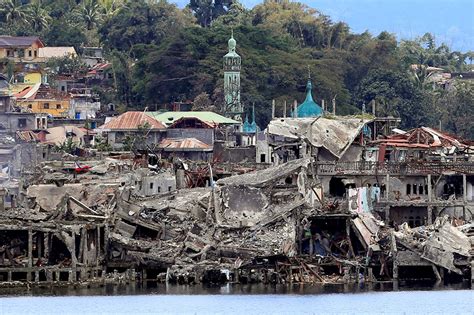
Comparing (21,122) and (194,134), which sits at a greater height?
(21,122)

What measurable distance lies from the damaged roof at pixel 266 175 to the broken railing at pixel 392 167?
4.71 metres

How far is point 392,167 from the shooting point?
113m

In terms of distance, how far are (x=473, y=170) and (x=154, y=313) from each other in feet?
114

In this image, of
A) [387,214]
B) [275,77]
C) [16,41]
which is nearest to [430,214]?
[387,214]

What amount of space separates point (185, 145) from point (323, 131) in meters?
26.0

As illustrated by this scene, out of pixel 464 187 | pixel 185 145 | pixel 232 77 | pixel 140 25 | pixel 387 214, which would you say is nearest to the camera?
pixel 387 214

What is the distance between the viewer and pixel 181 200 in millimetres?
105438

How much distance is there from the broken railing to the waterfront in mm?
19179

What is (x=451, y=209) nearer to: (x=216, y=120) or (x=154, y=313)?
(x=154, y=313)

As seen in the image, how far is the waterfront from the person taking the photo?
269 feet

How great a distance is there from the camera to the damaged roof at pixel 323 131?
376 feet

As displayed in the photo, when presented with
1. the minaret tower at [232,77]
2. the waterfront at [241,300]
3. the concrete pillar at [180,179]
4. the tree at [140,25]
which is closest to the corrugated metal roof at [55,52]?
the tree at [140,25]

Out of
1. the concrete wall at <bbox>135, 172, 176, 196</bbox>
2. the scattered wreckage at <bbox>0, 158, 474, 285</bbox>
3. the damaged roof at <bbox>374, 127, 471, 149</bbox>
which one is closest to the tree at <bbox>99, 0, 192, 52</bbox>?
the damaged roof at <bbox>374, 127, 471, 149</bbox>

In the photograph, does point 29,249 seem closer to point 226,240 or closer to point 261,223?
point 226,240
